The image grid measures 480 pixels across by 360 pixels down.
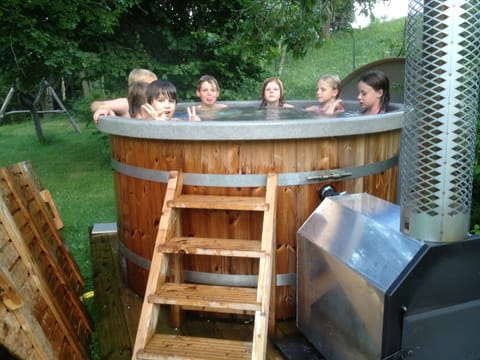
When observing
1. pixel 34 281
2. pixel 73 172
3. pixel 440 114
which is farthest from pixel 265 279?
pixel 73 172

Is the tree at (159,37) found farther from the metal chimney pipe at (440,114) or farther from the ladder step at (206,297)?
the ladder step at (206,297)

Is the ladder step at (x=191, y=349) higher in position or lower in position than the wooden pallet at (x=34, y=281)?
lower

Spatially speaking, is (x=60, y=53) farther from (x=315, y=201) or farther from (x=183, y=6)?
(x=315, y=201)

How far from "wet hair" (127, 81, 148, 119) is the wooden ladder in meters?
1.18

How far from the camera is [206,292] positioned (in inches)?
84.8

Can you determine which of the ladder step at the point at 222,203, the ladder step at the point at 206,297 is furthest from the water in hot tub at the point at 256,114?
the ladder step at the point at 206,297

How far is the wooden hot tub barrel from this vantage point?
2.30 m

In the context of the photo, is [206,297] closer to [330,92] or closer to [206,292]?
[206,292]

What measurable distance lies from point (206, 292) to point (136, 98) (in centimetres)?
178

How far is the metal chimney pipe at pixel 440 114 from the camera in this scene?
1538 millimetres

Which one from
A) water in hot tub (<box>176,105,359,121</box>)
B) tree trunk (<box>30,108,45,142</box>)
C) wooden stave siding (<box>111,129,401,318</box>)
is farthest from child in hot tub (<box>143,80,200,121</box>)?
tree trunk (<box>30,108,45,142</box>)

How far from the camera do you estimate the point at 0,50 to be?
5461mm

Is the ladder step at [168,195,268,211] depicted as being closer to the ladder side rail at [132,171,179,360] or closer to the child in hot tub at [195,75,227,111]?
the ladder side rail at [132,171,179,360]

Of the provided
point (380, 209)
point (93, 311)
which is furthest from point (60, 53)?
point (380, 209)
